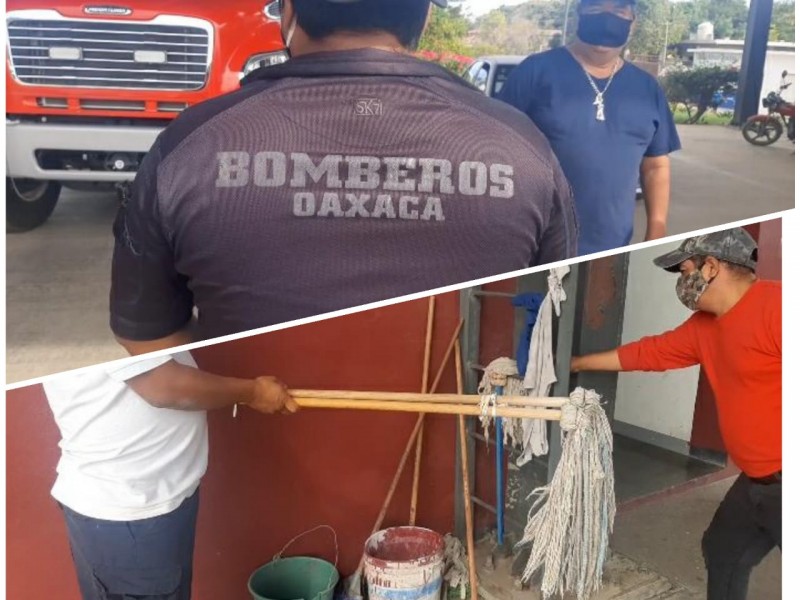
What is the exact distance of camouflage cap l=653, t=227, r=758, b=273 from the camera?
4.71ft

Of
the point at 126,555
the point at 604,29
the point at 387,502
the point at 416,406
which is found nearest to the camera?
the point at 604,29

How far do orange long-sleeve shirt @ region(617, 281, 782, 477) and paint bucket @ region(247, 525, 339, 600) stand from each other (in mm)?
767

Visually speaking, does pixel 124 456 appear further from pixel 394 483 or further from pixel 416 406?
pixel 394 483

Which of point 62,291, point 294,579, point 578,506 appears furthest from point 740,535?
point 62,291

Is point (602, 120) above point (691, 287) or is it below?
above

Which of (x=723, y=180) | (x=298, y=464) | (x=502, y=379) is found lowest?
(x=298, y=464)

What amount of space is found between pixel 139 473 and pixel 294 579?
21.1 inches

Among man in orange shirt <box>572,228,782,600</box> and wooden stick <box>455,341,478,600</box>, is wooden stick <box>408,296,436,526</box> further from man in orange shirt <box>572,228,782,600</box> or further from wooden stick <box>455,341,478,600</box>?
man in orange shirt <box>572,228,782,600</box>

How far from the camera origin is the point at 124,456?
4.20 feet

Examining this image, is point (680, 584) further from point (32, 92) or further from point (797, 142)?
point (32, 92)

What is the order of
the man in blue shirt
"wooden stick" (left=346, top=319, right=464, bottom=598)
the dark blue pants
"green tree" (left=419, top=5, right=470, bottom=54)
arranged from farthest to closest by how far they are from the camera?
1. "wooden stick" (left=346, top=319, right=464, bottom=598)
2. the dark blue pants
3. the man in blue shirt
4. "green tree" (left=419, top=5, right=470, bottom=54)

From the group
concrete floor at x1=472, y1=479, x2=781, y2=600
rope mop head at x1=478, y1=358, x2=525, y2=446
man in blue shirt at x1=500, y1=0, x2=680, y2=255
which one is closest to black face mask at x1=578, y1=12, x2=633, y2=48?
man in blue shirt at x1=500, y1=0, x2=680, y2=255

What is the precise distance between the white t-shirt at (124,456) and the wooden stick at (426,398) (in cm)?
21

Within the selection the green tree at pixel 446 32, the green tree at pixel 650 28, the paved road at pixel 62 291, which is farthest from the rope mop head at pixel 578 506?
the paved road at pixel 62 291
